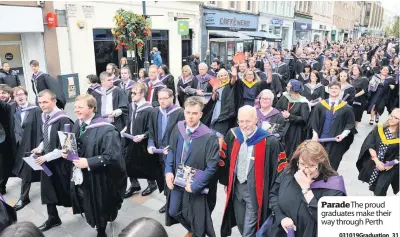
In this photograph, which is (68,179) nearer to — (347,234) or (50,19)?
(347,234)

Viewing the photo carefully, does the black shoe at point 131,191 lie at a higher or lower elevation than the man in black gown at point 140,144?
lower

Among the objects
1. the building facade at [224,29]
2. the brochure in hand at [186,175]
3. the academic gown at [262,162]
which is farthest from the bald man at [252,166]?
the building facade at [224,29]

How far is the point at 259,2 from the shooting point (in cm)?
2580

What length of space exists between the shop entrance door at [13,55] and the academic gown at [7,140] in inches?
264

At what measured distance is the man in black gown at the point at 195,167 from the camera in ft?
11.1

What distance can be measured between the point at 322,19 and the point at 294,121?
44.2 meters

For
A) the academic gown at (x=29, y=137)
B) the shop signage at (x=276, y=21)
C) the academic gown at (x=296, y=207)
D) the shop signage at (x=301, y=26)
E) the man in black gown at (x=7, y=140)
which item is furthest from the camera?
the shop signage at (x=301, y=26)

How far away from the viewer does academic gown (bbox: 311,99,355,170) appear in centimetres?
500

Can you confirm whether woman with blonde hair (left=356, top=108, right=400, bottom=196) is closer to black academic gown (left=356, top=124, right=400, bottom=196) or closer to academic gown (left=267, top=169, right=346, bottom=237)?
black academic gown (left=356, top=124, right=400, bottom=196)

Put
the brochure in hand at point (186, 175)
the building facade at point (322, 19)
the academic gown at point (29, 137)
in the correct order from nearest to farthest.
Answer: the brochure in hand at point (186, 175) < the academic gown at point (29, 137) < the building facade at point (322, 19)

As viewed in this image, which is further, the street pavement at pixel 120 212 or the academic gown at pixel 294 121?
the academic gown at pixel 294 121

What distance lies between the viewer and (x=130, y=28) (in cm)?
898

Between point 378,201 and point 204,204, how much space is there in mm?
1893

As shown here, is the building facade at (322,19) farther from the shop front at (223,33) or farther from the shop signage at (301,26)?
the shop front at (223,33)
